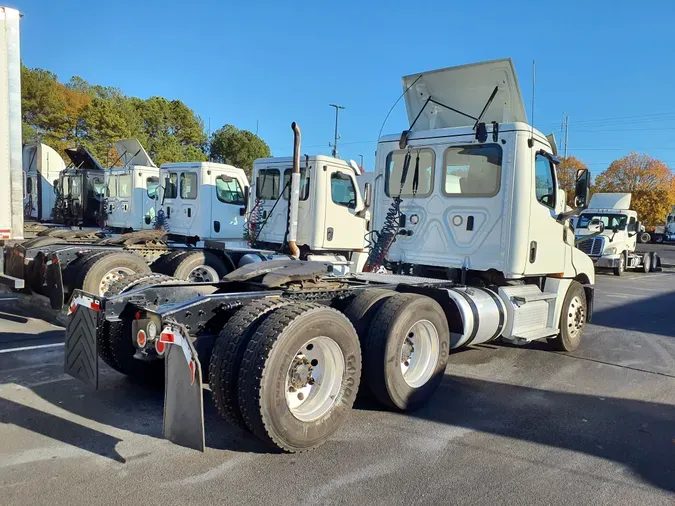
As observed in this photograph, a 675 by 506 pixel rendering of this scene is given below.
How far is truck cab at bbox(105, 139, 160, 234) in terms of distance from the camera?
15.0m

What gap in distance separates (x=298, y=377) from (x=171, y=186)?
949 centimetres

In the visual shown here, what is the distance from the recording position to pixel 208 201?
11.8 meters

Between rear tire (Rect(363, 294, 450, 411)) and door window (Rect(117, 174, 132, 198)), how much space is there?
12.3m

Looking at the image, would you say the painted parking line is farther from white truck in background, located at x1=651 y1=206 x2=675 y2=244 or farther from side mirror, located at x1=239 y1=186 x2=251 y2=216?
white truck in background, located at x1=651 y1=206 x2=675 y2=244

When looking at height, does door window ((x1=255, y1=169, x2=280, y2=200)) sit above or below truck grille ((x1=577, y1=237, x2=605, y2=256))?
above

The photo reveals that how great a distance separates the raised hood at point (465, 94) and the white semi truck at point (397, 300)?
2 centimetres

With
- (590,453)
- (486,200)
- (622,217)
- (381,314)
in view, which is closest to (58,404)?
(381,314)

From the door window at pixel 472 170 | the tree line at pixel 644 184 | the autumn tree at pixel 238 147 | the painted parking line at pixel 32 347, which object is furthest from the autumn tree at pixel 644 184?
the painted parking line at pixel 32 347

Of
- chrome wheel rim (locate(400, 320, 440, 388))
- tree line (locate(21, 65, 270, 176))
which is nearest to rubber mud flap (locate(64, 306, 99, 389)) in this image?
chrome wheel rim (locate(400, 320, 440, 388))

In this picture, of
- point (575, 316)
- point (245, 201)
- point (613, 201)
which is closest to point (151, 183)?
point (245, 201)

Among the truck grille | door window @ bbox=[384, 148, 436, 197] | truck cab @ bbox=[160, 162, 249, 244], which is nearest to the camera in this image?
door window @ bbox=[384, 148, 436, 197]

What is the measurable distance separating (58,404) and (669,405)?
5.61 meters

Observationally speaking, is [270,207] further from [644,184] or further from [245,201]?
[644,184]

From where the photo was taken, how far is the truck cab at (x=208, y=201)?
462 inches
